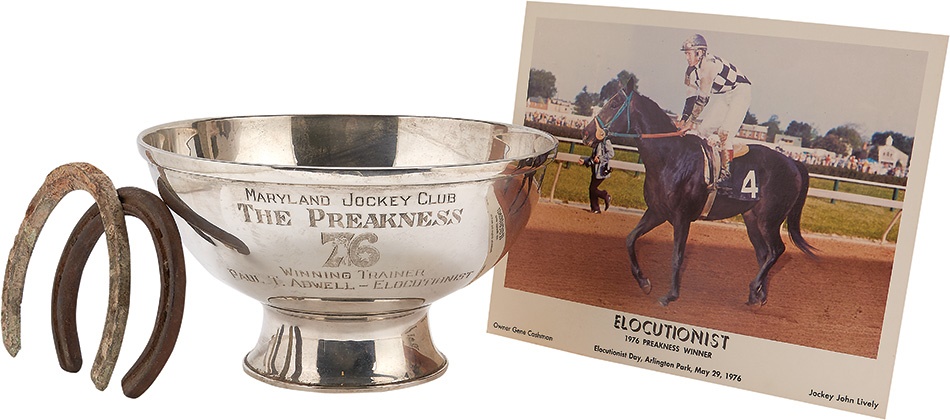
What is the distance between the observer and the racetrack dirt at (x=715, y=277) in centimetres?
276

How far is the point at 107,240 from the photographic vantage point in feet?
8.27

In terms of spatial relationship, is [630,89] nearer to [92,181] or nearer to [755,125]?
[755,125]

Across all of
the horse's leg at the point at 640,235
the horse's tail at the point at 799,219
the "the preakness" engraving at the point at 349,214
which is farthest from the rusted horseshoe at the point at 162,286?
the horse's tail at the point at 799,219

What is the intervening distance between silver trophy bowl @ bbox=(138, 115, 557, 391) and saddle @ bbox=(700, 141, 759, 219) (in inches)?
14.3

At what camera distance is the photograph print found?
8.89ft

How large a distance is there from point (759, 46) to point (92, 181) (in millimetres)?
1438

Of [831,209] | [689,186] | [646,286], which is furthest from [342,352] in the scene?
[831,209]

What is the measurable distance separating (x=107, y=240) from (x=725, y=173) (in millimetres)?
1326

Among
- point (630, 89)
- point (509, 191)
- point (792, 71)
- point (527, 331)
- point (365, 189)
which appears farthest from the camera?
point (527, 331)

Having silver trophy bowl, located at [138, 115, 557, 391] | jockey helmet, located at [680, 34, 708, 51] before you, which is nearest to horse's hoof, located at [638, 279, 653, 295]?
silver trophy bowl, located at [138, 115, 557, 391]

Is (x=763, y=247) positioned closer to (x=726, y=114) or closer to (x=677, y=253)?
(x=677, y=253)

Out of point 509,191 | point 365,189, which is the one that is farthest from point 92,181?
point 509,191

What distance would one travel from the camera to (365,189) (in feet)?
7.89

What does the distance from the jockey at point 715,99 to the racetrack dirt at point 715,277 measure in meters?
0.19
